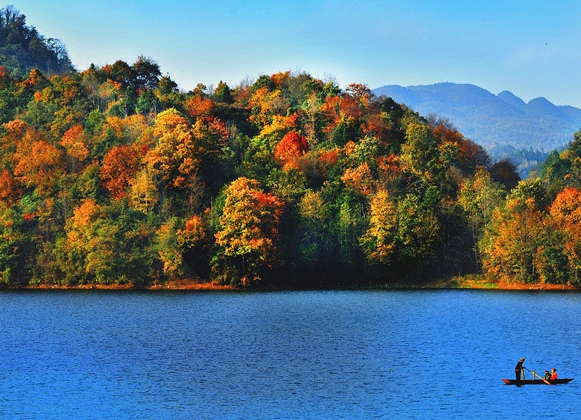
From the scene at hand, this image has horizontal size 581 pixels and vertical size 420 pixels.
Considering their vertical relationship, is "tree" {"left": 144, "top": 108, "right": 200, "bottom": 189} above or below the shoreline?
above

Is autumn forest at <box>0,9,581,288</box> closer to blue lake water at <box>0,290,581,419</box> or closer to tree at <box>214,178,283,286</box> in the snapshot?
tree at <box>214,178,283,286</box>

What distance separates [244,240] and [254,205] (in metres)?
4.69

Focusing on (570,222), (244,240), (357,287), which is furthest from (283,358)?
(570,222)

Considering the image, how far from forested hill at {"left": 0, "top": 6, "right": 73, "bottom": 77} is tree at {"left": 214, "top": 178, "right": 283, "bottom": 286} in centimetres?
9459

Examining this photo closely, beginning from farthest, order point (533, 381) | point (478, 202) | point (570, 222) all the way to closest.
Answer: point (478, 202)
point (570, 222)
point (533, 381)

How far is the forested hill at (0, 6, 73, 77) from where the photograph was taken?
604 ft

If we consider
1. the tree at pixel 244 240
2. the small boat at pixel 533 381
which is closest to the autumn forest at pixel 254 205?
the tree at pixel 244 240

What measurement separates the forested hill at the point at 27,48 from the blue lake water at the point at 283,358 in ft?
379

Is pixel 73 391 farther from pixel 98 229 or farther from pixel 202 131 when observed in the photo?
pixel 202 131

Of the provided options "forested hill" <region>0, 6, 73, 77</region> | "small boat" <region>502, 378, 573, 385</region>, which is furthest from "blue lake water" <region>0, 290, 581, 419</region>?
"forested hill" <region>0, 6, 73, 77</region>

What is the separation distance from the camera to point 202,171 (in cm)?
11069

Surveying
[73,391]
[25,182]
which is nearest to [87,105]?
[25,182]

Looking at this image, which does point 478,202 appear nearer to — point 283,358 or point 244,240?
point 244,240

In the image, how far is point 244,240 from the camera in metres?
97.4
